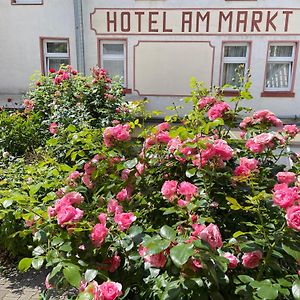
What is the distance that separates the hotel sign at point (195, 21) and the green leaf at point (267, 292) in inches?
363

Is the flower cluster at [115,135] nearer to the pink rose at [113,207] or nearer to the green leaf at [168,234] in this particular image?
the pink rose at [113,207]

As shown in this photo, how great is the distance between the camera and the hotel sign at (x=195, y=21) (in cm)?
953

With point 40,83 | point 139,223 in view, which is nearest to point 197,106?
point 139,223

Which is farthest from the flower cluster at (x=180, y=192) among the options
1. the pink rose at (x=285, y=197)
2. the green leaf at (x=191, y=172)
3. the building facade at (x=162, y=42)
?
the building facade at (x=162, y=42)

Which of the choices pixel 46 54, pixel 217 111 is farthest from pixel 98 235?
pixel 46 54

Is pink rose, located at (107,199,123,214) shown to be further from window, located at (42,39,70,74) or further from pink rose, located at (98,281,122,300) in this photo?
window, located at (42,39,70,74)

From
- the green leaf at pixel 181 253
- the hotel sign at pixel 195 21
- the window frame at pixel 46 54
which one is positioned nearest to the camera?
the green leaf at pixel 181 253

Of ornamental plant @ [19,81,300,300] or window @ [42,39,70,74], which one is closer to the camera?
ornamental plant @ [19,81,300,300]

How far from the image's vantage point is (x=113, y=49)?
10258mm

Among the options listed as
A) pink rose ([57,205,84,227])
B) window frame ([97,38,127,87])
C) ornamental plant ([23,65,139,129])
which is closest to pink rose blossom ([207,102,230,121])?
pink rose ([57,205,84,227])

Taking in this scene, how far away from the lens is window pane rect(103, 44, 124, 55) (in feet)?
33.5

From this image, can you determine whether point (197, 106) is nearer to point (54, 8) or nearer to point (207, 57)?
point (207, 57)

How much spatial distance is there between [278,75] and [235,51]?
4.50 feet

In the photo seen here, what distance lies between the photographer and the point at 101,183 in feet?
6.64
